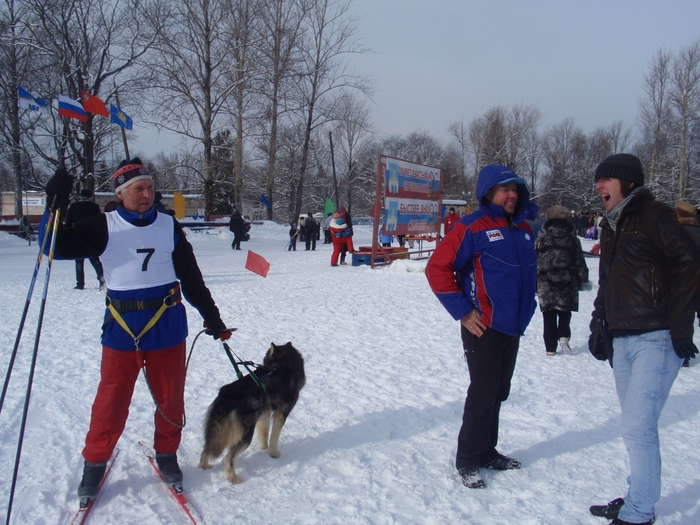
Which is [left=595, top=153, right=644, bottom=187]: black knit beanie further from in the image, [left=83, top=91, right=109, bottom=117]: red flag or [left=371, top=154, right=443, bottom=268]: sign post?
[left=83, top=91, right=109, bottom=117]: red flag

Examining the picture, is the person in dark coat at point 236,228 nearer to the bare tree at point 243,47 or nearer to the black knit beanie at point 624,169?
the bare tree at point 243,47

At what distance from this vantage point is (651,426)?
2.51 metres

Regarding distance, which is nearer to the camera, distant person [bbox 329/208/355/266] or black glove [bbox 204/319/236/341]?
black glove [bbox 204/319/236/341]

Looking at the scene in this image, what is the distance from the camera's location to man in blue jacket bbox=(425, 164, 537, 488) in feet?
9.83

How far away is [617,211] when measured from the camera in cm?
265

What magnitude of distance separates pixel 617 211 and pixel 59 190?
292cm

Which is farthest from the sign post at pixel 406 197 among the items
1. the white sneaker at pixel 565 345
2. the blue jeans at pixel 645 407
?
the blue jeans at pixel 645 407

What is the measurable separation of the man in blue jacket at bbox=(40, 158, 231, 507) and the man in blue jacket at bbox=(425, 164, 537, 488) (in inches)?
61.7

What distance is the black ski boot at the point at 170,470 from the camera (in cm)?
294

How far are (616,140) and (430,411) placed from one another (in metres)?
67.8

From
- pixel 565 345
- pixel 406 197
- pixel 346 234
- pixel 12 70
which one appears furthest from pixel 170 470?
pixel 12 70

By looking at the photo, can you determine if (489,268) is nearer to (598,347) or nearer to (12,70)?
(598,347)

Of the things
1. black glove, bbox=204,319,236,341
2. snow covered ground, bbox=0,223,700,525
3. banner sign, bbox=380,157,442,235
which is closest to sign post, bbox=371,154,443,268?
banner sign, bbox=380,157,442,235

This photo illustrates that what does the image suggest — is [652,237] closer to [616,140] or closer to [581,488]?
[581,488]
